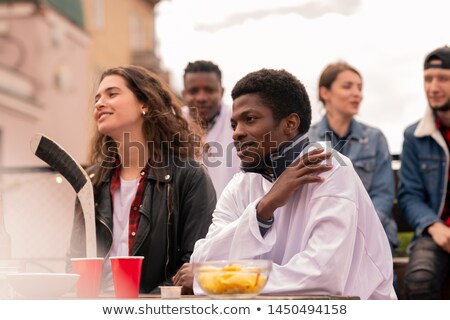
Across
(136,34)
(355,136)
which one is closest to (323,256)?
(355,136)

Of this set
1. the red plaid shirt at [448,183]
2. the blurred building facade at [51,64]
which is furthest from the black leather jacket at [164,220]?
the blurred building facade at [51,64]

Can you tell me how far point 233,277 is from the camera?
233cm

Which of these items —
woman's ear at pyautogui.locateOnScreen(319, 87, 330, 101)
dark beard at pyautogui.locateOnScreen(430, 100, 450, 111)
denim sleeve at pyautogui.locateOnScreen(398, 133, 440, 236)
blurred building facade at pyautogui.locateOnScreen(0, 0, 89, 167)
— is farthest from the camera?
blurred building facade at pyautogui.locateOnScreen(0, 0, 89, 167)

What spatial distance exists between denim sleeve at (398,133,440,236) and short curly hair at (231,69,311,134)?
1.82 meters

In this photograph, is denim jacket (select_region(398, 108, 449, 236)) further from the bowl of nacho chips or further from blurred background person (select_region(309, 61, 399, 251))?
the bowl of nacho chips

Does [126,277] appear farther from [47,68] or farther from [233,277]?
[47,68]

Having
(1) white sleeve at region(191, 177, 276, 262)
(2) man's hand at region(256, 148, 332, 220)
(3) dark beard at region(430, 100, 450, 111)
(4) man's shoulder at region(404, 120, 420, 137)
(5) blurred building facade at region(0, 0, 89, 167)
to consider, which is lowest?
(1) white sleeve at region(191, 177, 276, 262)

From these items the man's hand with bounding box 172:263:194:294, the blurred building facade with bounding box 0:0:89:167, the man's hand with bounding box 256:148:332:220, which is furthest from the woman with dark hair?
the blurred building facade with bounding box 0:0:89:167

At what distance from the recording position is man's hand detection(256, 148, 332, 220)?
2.77m

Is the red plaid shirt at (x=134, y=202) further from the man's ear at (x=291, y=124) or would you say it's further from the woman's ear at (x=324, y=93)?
the woman's ear at (x=324, y=93)

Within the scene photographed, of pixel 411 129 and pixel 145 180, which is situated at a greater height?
pixel 411 129

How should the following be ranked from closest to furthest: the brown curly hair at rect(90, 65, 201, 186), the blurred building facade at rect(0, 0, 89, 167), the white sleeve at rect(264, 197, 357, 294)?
the white sleeve at rect(264, 197, 357, 294), the brown curly hair at rect(90, 65, 201, 186), the blurred building facade at rect(0, 0, 89, 167)

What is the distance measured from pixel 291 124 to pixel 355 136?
2.22 metres

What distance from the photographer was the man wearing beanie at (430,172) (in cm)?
467
